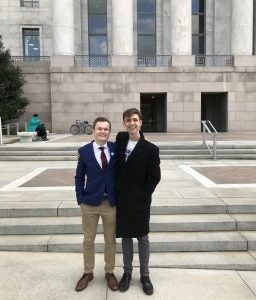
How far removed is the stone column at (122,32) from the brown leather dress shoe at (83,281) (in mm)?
20129

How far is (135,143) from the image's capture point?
4000 millimetres

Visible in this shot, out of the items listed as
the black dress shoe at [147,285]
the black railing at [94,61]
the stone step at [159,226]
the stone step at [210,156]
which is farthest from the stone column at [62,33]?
the black dress shoe at [147,285]

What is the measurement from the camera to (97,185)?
399cm

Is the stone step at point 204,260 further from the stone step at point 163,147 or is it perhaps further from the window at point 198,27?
the window at point 198,27

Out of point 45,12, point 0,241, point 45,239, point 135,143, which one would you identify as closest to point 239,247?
point 135,143

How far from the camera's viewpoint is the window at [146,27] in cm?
2691

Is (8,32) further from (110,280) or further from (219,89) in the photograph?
(110,280)

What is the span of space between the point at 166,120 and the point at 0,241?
62.4 ft

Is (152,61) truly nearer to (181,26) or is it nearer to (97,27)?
(181,26)

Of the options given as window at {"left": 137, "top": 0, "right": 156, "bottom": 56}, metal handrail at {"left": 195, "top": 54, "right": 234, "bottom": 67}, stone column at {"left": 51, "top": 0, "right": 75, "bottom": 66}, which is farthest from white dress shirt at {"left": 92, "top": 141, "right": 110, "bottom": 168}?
window at {"left": 137, "top": 0, "right": 156, "bottom": 56}

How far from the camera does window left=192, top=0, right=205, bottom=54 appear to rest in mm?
27000

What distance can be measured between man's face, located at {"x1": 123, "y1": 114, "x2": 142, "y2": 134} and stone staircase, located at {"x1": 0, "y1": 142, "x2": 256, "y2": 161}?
30.3 feet

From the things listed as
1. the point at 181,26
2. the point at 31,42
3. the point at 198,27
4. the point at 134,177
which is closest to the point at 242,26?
the point at 181,26

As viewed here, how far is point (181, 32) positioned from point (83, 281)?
2132 centimetres
